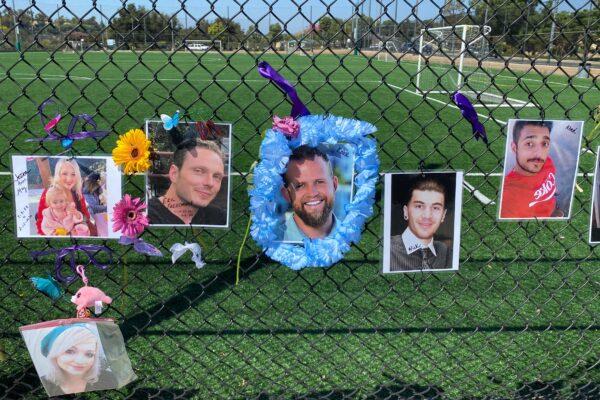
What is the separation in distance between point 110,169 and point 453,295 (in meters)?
2.39

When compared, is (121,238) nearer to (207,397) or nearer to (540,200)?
(207,397)

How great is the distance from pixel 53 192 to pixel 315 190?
2.99ft

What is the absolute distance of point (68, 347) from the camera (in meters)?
1.95

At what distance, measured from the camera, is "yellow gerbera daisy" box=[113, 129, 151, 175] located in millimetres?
1750

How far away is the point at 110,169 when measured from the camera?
1.85m

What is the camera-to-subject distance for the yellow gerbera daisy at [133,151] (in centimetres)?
175

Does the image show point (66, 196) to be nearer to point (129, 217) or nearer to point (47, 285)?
point (129, 217)

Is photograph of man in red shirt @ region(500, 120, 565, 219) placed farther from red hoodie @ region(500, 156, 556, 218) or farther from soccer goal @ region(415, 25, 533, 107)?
soccer goal @ region(415, 25, 533, 107)

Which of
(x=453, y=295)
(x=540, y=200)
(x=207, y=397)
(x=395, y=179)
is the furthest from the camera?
(x=453, y=295)

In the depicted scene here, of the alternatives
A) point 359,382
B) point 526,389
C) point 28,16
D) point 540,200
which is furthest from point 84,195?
point 526,389

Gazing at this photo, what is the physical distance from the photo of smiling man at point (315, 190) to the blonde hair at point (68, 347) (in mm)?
789

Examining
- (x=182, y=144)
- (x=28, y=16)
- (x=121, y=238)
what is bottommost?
(x=121, y=238)

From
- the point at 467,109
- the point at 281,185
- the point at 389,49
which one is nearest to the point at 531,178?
the point at 467,109

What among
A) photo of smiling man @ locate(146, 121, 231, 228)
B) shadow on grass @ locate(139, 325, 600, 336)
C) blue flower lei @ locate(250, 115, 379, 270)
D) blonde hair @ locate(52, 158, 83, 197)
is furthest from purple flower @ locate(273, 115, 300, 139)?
shadow on grass @ locate(139, 325, 600, 336)
